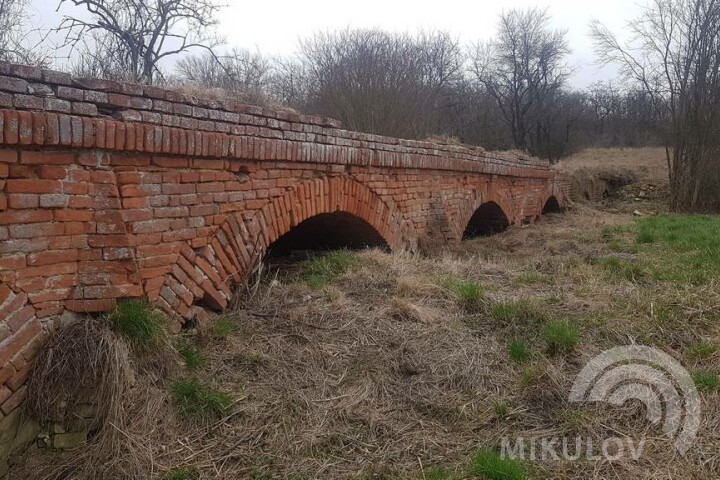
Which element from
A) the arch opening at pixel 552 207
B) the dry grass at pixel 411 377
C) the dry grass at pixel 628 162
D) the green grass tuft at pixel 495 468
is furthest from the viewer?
the dry grass at pixel 628 162

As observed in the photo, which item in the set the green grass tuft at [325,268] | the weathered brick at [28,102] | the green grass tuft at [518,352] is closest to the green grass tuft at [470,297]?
the green grass tuft at [518,352]

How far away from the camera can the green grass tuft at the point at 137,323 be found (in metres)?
3.32

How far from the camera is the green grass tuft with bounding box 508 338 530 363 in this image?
388cm

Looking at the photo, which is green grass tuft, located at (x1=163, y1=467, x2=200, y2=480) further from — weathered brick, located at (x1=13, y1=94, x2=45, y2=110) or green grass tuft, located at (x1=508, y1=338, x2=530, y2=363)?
green grass tuft, located at (x1=508, y1=338, x2=530, y2=363)

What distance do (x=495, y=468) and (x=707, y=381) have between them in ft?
5.51

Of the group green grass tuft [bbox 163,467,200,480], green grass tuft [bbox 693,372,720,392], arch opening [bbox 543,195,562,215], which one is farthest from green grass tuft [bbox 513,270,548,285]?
arch opening [bbox 543,195,562,215]

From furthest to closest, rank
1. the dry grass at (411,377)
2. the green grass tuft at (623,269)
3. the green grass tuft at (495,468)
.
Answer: the green grass tuft at (623,269) → the dry grass at (411,377) → the green grass tuft at (495,468)

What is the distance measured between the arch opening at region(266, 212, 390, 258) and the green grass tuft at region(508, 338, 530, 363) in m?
2.80

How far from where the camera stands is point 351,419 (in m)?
3.28

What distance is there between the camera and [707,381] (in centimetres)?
344

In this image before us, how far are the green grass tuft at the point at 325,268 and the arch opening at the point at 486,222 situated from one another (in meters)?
6.06

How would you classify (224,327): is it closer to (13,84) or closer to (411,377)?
(411,377)

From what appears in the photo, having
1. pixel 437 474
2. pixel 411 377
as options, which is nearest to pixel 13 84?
pixel 411 377

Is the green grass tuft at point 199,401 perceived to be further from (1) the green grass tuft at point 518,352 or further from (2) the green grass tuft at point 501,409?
(1) the green grass tuft at point 518,352
